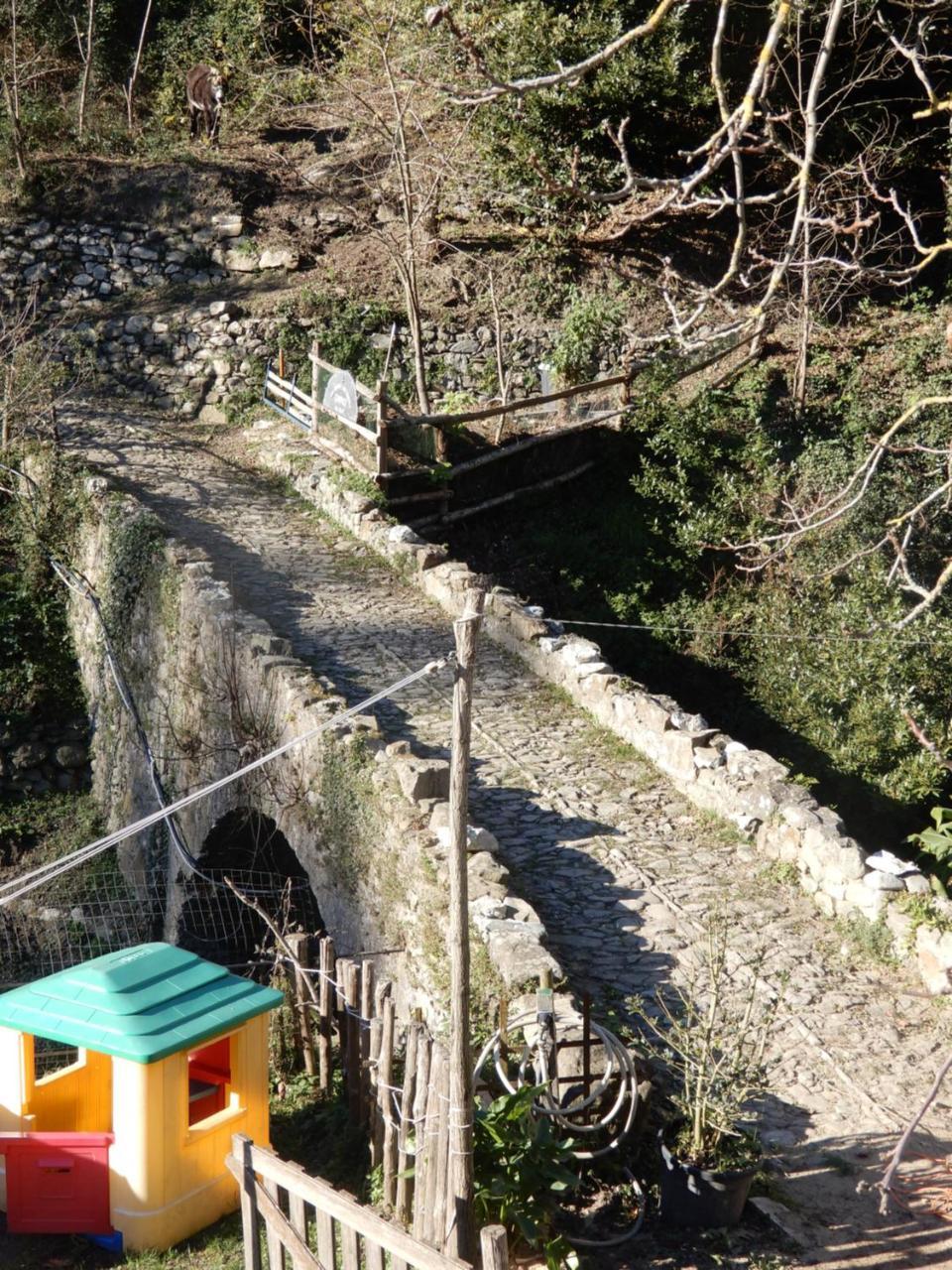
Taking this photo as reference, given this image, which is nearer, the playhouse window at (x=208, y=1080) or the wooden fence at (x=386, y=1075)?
the wooden fence at (x=386, y=1075)

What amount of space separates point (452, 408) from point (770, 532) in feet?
15.3

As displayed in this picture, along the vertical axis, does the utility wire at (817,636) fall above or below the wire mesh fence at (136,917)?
above

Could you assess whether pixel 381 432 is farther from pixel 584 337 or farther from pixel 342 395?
pixel 584 337

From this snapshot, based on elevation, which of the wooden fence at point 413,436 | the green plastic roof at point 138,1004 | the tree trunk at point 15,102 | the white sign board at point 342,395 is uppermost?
the tree trunk at point 15,102

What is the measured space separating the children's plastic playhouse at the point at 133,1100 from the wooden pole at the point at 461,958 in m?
1.60

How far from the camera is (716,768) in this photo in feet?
28.8

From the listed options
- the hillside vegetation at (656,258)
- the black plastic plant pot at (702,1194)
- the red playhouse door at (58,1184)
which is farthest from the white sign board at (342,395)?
the black plastic plant pot at (702,1194)

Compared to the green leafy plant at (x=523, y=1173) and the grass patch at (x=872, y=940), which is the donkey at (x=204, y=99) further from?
the green leafy plant at (x=523, y=1173)

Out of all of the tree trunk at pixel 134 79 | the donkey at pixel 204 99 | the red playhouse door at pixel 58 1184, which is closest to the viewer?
the red playhouse door at pixel 58 1184

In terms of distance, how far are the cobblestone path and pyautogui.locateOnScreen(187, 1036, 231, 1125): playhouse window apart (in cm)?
190

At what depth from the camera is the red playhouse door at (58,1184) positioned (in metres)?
6.14

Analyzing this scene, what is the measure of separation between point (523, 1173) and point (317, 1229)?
823 millimetres

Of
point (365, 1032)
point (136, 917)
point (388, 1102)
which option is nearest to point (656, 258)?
point (136, 917)

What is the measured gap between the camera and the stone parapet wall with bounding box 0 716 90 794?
46.2 ft
